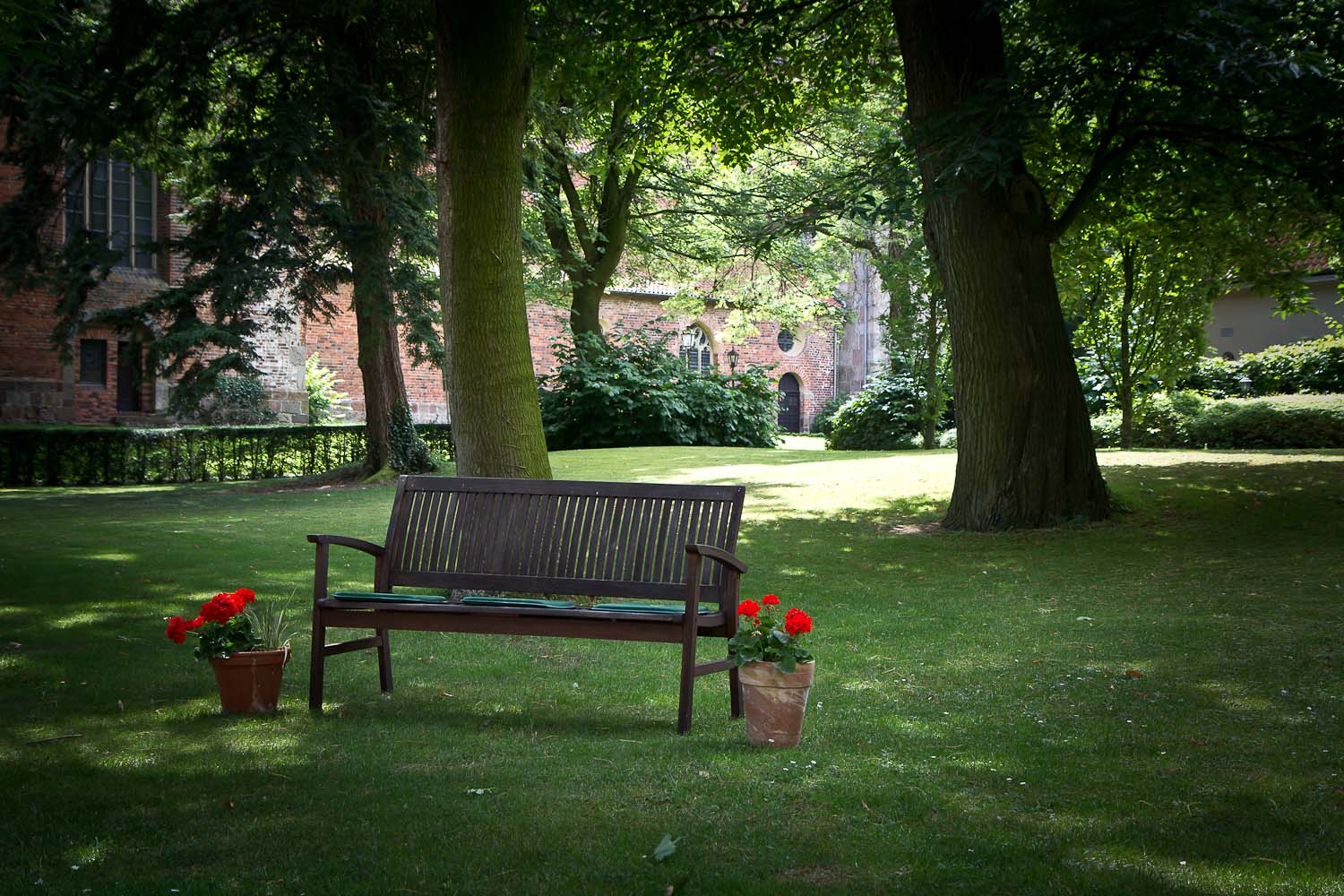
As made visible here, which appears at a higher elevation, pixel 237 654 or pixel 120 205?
pixel 120 205

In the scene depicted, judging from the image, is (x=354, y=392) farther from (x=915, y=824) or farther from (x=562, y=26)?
(x=915, y=824)

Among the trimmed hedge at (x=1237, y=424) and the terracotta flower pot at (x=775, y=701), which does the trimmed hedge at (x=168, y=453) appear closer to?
the trimmed hedge at (x=1237, y=424)

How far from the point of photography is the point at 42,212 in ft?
52.4

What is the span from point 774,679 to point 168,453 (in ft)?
61.6

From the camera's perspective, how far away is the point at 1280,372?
21.8 metres

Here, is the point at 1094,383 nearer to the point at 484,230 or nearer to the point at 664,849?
the point at 484,230

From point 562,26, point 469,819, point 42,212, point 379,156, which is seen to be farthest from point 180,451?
point 469,819

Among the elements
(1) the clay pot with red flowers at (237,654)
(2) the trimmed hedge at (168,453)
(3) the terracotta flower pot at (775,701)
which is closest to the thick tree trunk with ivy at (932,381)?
(2) the trimmed hedge at (168,453)

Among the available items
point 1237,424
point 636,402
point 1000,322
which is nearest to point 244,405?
point 636,402

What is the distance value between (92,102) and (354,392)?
1762 cm

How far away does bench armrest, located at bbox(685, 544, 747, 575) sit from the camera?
181 inches

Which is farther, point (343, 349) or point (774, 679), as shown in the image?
point (343, 349)

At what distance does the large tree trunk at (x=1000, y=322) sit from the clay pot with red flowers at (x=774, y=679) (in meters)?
7.13

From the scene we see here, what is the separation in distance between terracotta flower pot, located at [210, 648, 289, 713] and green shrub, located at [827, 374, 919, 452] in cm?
1941
